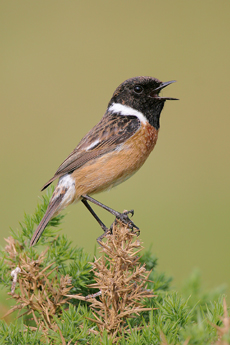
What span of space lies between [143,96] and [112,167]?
2.40 ft

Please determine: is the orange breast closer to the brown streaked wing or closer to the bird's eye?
the brown streaked wing

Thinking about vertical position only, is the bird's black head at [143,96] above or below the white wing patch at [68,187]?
above

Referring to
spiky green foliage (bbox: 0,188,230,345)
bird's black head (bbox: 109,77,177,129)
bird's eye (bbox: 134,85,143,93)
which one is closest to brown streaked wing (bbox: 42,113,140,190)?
bird's black head (bbox: 109,77,177,129)

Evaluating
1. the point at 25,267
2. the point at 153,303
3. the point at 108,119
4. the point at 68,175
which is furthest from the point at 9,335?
the point at 108,119

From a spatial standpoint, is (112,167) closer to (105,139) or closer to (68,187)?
(105,139)

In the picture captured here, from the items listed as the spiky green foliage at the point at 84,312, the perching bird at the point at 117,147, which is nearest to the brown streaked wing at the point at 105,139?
the perching bird at the point at 117,147

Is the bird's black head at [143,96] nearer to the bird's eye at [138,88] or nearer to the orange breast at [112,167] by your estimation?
the bird's eye at [138,88]

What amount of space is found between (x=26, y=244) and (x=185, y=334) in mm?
1101

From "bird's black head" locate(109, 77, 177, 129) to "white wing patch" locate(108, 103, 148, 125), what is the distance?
0.03m

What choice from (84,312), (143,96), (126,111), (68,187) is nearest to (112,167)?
(68,187)

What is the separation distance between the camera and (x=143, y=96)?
356cm

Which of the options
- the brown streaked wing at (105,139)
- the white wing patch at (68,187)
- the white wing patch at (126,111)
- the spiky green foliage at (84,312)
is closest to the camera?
the spiky green foliage at (84,312)

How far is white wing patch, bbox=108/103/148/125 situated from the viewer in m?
3.59

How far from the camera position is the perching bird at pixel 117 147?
3.38 metres
